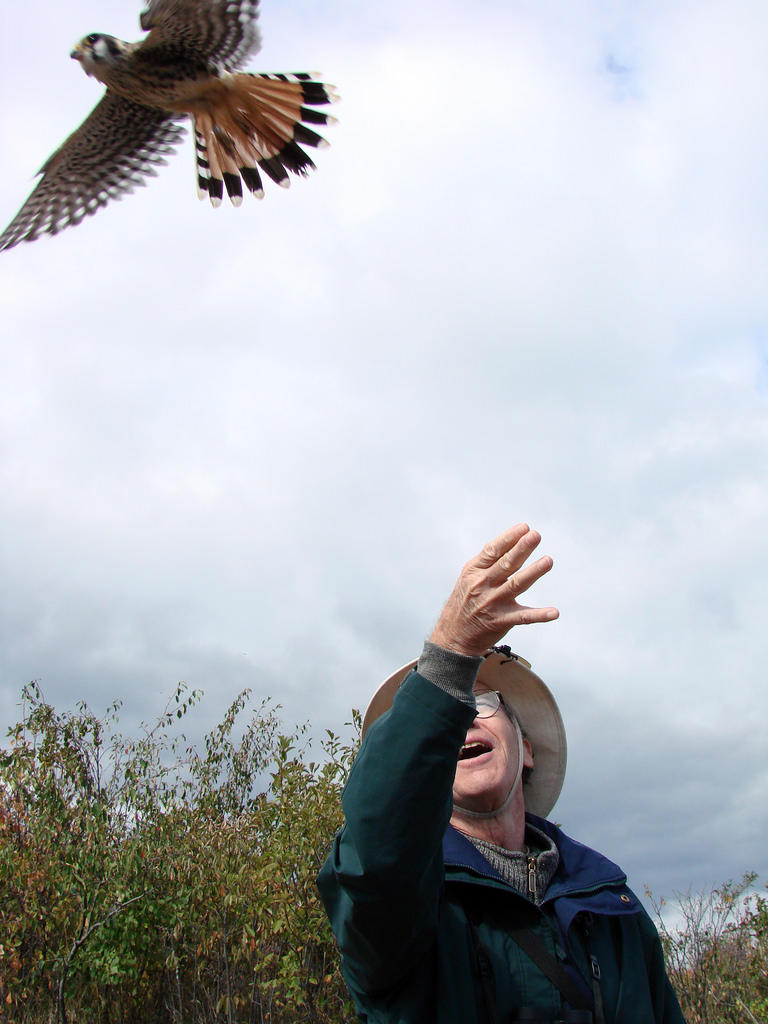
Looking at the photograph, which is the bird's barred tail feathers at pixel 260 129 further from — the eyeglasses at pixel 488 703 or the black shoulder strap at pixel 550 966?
the black shoulder strap at pixel 550 966

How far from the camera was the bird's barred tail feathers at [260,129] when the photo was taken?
4602mm

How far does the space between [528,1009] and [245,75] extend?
4.62 metres

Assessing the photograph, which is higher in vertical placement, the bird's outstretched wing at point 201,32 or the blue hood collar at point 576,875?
the bird's outstretched wing at point 201,32

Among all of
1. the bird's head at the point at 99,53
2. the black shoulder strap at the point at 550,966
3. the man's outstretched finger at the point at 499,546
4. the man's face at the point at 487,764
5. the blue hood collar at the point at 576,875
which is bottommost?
the black shoulder strap at the point at 550,966

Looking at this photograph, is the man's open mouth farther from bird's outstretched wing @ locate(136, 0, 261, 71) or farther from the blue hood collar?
bird's outstretched wing @ locate(136, 0, 261, 71)

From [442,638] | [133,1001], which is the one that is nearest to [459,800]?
[442,638]

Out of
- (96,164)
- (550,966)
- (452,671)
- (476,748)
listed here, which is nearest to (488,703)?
(476,748)

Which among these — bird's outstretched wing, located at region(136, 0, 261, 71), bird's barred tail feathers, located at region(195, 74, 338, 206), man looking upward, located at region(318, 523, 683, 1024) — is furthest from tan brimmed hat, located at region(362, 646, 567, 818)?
bird's outstretched wing, located at region(136, 0, 261, 71)

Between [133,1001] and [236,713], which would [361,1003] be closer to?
[133,1001]

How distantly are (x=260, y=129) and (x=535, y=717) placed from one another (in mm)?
3640

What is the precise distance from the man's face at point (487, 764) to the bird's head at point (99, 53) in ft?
13.7

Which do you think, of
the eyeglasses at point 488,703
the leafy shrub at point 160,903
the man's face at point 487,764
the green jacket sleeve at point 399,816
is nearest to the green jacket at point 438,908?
the green jacket sleeve at point 399,816

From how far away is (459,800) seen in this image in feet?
7.45

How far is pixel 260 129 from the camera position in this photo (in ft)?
15.6
